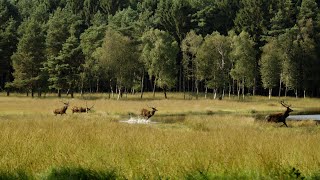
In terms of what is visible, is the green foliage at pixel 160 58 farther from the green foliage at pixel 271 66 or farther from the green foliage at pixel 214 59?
the green foliage at pixel 271 66

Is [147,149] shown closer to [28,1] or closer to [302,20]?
[302,20]

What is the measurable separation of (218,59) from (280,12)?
26.4m

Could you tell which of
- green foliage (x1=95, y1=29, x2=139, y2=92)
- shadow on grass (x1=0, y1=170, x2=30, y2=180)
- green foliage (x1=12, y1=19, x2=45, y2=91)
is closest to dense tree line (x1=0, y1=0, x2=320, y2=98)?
green foliage (x1=95, y1=29, x2=139, y2=92)

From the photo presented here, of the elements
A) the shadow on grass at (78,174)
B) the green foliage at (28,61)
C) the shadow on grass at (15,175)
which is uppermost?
the green foliage at (28,61)

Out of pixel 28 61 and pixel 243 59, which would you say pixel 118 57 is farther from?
pixel 243 59

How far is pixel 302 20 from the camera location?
95.2m

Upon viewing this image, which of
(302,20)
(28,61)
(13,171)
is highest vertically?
(302,20)

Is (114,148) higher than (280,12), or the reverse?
(280,12)

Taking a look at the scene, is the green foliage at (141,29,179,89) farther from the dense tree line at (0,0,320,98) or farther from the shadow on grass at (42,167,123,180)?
the shadow on grass at (42,167,123,180)

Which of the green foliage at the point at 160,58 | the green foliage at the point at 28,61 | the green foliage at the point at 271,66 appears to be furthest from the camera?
the green foliage at the point at 271,66

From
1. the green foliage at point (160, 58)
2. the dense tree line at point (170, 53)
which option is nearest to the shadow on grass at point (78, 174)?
the dense tree line at point (170, 53)

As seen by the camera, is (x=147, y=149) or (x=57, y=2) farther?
(x=57, y=2)

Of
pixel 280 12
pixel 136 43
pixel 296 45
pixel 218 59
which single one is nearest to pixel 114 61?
pixel 136 43

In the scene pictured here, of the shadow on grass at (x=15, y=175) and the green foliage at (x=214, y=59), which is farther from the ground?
the green foliage at (x=214, y=59)
